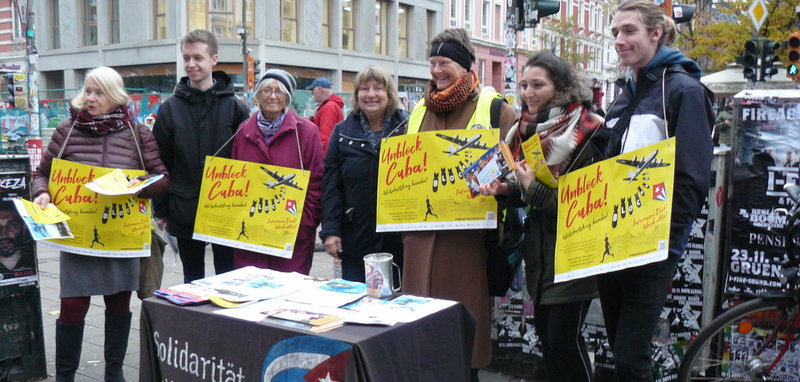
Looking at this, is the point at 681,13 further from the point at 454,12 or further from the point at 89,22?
the point at 454,12

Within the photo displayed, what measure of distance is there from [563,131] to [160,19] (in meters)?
29.3

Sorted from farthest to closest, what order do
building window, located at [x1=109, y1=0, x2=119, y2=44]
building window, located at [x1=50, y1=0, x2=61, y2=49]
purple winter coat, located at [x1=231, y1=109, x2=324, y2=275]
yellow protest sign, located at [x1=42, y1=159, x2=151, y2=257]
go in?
building window, located at [x1=50, y1=0, x2=61, y2=49], building window, located at [x1=109, y1=0, x2=119, y2=44], purple winter coat, located at [x1=231, y1=109, x2=324, y2=275], yellow protest sign, located at [x1=42, y1=159, x2=151, y2=257]

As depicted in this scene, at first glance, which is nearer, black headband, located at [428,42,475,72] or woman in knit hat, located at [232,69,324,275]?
black headband, located at [428,42,475,72]

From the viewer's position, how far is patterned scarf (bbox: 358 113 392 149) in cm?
396

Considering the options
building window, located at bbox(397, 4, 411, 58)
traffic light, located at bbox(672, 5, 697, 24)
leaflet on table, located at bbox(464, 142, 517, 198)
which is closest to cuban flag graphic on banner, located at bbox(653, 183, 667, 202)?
leaflet on table, located at bbox(464, 142, 517, 198)

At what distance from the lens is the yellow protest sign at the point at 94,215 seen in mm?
3805

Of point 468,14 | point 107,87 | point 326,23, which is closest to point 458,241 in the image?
point 107,87

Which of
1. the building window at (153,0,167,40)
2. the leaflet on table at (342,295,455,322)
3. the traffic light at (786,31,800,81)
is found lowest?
the leaflet on table at (342,295,455,322)

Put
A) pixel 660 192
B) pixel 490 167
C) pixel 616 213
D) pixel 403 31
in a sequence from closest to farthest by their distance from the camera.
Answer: pixel 660 192 < pixel 616 213 < pixel 490 167 < pixel 403 31

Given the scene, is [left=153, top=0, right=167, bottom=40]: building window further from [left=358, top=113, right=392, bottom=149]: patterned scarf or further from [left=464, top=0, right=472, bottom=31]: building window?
[left=358, top=113, right=392, bottom=149]: patterned scarf

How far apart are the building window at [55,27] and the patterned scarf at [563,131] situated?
35037 mm

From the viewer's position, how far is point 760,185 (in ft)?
11.8

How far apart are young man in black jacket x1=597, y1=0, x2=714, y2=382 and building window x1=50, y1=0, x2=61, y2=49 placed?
116 ft

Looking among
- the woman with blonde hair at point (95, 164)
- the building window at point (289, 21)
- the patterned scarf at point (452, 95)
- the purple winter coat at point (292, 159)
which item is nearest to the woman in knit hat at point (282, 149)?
the purple winter coat at point (292, 159)
